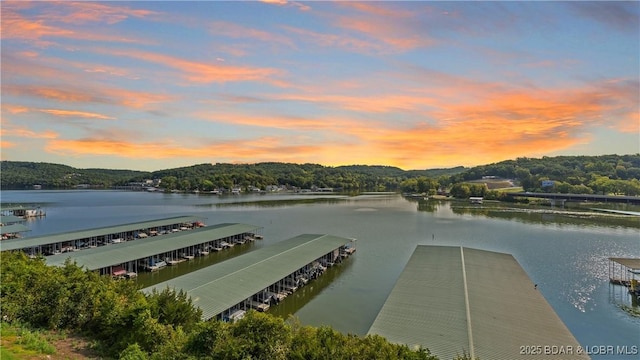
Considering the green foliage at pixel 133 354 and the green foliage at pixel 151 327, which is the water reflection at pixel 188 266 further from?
the green foliage at pixel 133 354

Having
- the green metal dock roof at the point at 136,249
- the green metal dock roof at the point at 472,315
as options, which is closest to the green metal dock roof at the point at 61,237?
the green metal dock roof at the point at 136,249

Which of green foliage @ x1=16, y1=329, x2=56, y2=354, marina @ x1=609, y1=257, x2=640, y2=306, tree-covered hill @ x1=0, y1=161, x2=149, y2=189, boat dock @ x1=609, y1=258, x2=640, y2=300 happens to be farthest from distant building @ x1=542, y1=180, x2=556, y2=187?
tree-covered hill @ x1=0, y1=161, x2=149, y2=189

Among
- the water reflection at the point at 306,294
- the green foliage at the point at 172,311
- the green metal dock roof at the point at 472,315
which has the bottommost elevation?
the water reflection at the point at 306,294

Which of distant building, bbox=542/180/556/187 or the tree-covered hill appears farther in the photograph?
the tree-covered hill

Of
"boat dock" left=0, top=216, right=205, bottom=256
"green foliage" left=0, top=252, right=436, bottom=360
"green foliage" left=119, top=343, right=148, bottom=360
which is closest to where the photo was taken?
"green foliage" left=119, top=343, right=148, bottom=360

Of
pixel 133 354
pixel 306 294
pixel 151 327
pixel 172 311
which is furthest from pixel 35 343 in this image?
pixel 306 294

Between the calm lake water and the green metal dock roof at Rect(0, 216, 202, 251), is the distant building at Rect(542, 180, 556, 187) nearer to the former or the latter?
the calm lake water
